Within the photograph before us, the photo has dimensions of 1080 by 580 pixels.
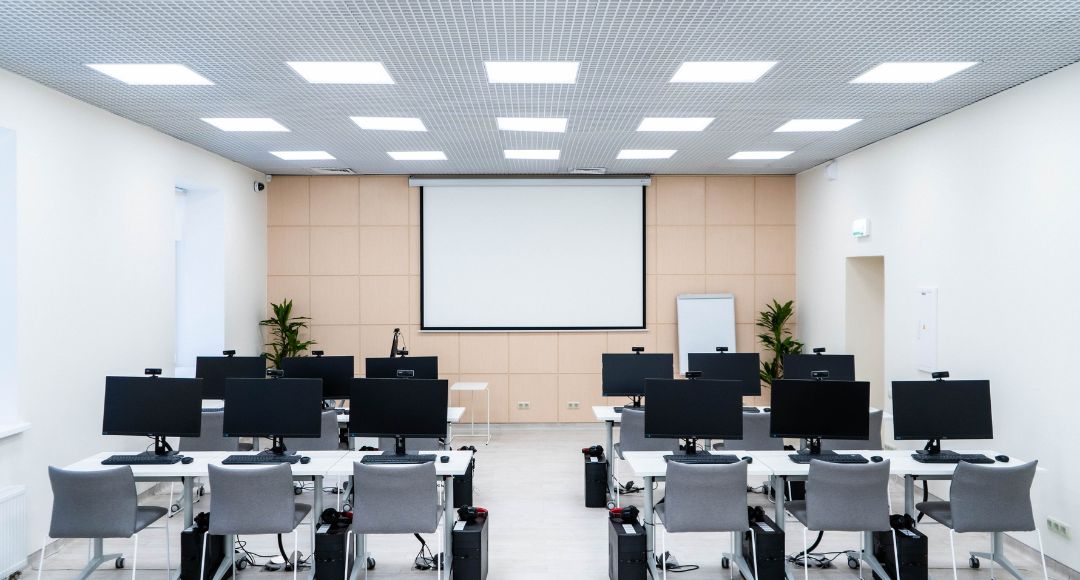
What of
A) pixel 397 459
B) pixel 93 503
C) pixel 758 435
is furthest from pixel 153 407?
pixel 758 435

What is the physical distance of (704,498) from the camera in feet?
14.8

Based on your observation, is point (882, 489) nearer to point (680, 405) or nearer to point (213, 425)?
point (680, 405)

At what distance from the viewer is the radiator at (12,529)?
Result: 16.1ft

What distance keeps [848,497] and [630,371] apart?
10.5 ft

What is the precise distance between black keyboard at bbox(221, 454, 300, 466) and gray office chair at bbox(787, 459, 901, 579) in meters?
3.34

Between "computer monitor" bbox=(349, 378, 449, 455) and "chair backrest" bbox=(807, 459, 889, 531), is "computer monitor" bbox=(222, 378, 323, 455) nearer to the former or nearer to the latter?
"computer monitor" bbox=(349, 378, 449, 455)

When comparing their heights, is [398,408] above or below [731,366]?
below

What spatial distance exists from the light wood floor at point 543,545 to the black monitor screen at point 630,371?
1.02 meters

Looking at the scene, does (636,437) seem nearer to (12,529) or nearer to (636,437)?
(636,437)

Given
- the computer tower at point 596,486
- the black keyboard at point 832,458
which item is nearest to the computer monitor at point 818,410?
the black keyboard at point 832,458

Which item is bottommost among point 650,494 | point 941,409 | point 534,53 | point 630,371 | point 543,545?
point 543,545

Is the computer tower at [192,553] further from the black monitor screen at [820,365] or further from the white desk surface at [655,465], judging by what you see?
the black monitor screen at [820,365]

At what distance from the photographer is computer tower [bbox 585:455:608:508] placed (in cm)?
668

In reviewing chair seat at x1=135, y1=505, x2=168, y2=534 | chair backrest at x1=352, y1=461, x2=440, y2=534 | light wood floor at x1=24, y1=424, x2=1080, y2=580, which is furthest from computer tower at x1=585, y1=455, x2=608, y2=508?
chair seat at x1=135, y1=505, x2=168, y2=534
